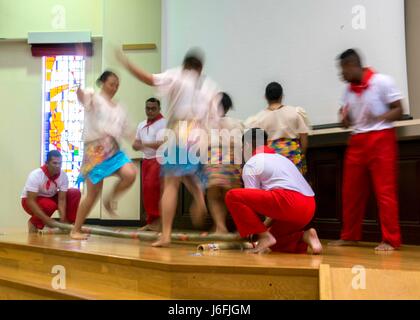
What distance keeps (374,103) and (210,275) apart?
1645 mm

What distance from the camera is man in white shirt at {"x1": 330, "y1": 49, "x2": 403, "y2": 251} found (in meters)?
3.03

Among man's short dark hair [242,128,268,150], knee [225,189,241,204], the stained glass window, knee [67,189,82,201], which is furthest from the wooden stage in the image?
the stained glass window

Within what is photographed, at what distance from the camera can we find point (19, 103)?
20.9 feet

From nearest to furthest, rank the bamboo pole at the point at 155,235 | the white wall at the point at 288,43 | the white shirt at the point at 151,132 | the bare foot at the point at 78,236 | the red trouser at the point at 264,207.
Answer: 1. the red trouser at the point at 264,207
2. the bamboo pole at the point at 155,235
3. the bare foot at the point at 78,236
4. the white wall at the point at 288,43
5. the white shirt at the point at 151,132

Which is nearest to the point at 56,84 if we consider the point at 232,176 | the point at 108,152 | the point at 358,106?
the point at 108,152

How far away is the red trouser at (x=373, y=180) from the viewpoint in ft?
9.90

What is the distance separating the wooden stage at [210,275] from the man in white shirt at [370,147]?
0.93 feet

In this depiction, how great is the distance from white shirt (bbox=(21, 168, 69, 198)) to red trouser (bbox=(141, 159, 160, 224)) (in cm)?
70

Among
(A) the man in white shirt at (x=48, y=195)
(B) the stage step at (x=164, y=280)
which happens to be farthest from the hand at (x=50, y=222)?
(B) the stage step at (x=164, y=280)

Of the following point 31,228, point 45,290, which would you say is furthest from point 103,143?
point 31,228

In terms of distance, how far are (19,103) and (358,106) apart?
4.62m

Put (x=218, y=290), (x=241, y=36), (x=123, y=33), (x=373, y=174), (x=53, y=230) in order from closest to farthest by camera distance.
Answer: (x=218, y=290), (x=373, y=174), (x=53, y=230), (x=241, y=36), (x=123, y=33)

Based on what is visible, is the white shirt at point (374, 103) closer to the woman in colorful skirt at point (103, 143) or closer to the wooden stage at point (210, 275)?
the wooden stage at point (210, 275)
